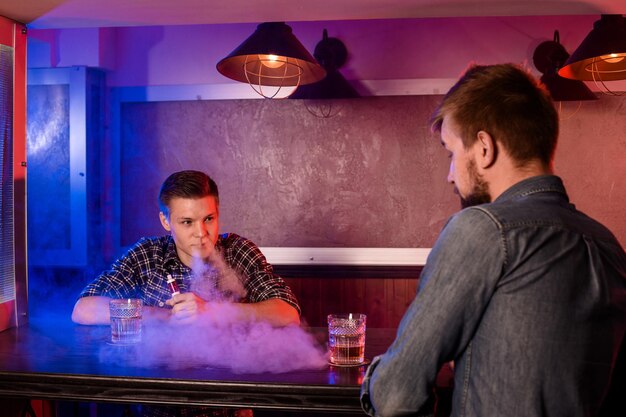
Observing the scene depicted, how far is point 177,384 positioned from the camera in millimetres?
1830

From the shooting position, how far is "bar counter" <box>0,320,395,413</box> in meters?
1.79

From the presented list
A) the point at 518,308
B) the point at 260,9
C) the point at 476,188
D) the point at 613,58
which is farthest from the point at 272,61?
the point at 518,308

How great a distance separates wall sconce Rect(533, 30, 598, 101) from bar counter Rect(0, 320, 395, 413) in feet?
8.88

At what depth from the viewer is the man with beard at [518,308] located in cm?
121

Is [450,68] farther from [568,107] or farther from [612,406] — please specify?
[612,406]

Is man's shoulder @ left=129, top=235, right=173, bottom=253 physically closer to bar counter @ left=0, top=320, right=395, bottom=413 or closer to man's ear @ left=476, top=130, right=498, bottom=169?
bar counter @ left=0, top=320, right=395, bottom=413

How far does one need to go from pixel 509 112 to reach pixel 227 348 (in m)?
1.33

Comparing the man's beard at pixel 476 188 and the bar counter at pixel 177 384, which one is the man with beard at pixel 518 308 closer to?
the man's beard at pixel 476 188

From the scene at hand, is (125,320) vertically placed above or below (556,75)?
below

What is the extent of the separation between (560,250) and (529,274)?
0.08m

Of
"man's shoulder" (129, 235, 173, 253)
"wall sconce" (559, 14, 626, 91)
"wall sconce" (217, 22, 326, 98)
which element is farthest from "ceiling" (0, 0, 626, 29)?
"man's shoulder" (129, 235, 173, 253)

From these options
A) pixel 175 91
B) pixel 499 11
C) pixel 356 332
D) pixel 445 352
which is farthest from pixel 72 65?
pixel 445 352

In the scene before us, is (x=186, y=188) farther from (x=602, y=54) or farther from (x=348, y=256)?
(x=602, y=54)

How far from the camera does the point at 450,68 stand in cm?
446
